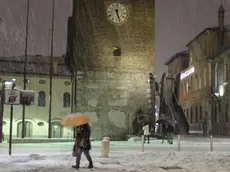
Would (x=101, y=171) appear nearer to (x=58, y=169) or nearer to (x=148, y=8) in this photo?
(x=58, y=169)

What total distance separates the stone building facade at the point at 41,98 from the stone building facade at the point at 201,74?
22.0 metres

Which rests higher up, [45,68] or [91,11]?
[91,11]

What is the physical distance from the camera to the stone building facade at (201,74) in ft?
195

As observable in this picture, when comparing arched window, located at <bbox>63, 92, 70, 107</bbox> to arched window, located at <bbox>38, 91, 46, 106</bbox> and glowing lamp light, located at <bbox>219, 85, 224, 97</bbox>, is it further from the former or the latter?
glowing lamp light, located at <bbox>219, 85, 224, 97</bbox>

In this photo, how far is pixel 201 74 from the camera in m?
62.8

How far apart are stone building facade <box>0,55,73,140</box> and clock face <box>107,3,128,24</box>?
7.18 metres

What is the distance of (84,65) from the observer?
38594 millimetres

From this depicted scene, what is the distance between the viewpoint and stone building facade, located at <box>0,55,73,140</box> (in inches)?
1528

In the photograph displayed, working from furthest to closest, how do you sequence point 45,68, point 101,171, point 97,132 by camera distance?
point 45,68 → point 97,132 → point 101,171

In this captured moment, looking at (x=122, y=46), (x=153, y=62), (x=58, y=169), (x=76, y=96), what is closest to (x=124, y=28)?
(x=122, y=46)

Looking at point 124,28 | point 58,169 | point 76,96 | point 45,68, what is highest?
point 124,28

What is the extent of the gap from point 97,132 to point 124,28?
1047 cm

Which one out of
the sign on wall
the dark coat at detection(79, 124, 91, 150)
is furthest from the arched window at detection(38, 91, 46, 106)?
the dark coat at detection(79, 124, 91, 150)

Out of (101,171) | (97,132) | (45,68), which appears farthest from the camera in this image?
(45,68)
